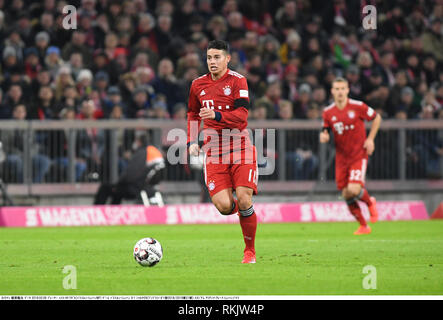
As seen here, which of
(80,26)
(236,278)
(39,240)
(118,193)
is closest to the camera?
(236,278)

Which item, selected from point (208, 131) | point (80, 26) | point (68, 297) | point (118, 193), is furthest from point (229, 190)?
point (80, 26)

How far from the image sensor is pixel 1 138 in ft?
62.2

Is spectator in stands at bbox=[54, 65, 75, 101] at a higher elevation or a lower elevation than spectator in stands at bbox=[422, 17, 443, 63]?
lower

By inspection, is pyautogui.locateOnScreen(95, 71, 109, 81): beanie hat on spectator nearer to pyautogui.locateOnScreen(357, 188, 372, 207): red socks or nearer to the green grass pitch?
the green grass pitch

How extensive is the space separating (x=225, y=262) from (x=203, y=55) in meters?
11.2

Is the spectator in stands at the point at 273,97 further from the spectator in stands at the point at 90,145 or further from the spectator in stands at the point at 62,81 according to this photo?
the spectator in stands at the point at 62,81

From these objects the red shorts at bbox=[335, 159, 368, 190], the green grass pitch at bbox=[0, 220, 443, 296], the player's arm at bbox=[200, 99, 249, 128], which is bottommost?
the green grass pitch at bbox=[0, 220, 443, 296]

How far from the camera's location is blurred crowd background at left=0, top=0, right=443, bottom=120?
19.7 m

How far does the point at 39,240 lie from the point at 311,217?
22.9 feet

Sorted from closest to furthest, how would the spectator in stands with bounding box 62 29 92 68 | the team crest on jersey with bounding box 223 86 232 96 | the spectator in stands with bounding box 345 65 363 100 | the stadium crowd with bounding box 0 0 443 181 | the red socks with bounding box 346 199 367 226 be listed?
the team crest on jersey with bounding box 223 86 232 96 → the red socks with bounding box 346 199 367 226 → the stadium crowd with bounding box 0 0 443 181 → the spectator in stands with bounding box 62 29 92 68 → the spectator in stands with bounding box 345 65 363 100

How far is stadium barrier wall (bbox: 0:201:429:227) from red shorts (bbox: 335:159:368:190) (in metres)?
3.28

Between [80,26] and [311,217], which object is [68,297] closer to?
[311,217]

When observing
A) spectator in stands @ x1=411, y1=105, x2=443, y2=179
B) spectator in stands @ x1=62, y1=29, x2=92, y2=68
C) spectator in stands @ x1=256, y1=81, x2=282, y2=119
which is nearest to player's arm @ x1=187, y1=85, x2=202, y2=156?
spectator in stands @ x1=256, y1=81, x2=282, y2=119

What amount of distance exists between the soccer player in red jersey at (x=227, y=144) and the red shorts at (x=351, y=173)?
17.8ft
